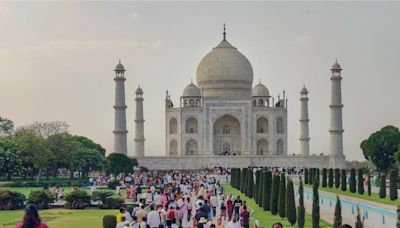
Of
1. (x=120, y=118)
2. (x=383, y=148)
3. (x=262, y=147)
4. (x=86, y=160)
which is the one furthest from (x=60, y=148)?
(x=383, y=148)

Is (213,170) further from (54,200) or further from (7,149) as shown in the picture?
(54,200)

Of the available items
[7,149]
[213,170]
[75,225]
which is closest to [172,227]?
[75,225]

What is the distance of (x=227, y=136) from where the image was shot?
4778cm

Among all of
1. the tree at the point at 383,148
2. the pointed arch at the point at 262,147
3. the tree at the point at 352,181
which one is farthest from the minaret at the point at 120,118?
the tree at the point at 352,181

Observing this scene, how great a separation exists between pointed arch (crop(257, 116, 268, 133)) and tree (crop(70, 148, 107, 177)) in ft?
44.6

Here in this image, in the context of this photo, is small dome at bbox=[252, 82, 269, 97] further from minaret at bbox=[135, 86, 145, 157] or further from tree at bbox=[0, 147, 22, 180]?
tree at bbox=[0, 147, 22, 180]

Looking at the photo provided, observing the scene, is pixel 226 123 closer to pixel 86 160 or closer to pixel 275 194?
pixel 86 160

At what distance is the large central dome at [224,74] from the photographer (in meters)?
48.2

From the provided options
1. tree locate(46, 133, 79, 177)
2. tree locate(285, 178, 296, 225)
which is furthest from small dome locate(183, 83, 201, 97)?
tree locate(285, 178, 296, 225)

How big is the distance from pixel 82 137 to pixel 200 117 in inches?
311

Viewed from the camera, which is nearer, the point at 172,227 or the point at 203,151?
the point at 172,227

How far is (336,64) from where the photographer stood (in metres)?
44.0

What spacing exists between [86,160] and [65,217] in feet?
63.8

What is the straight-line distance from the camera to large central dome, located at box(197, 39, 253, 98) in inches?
1896
